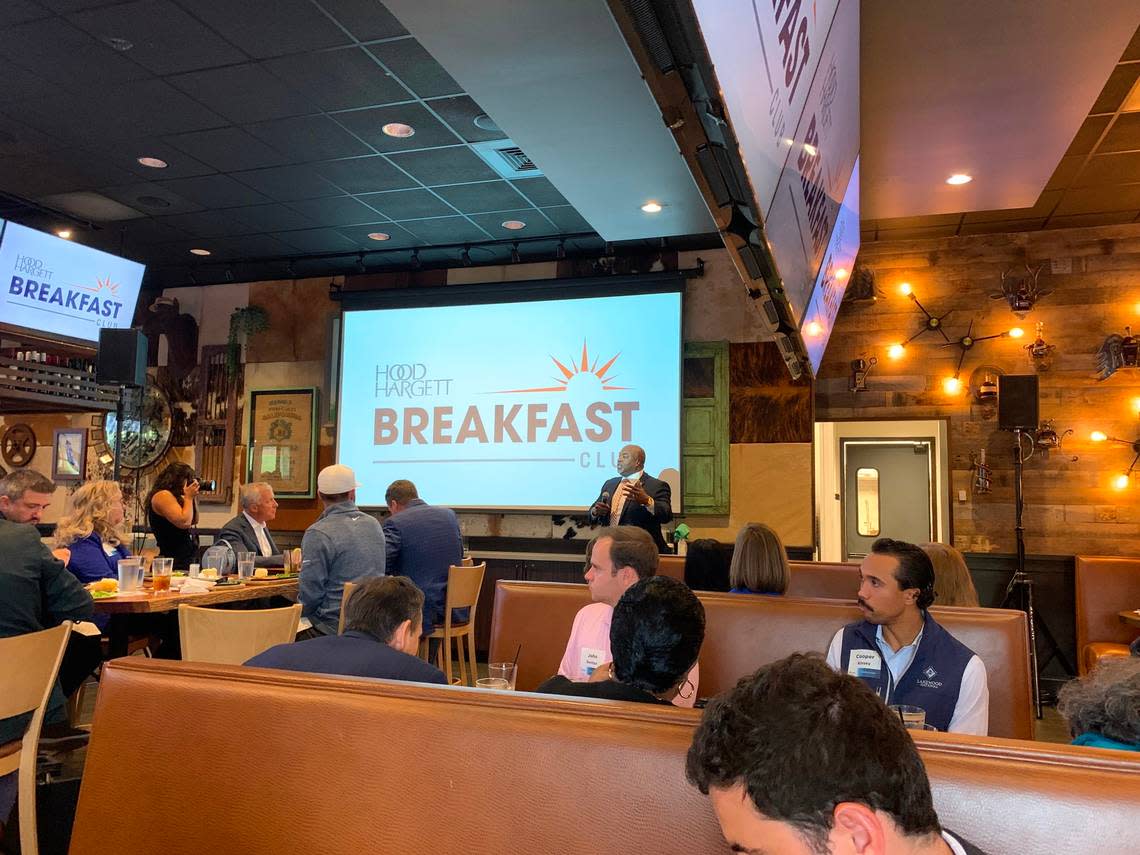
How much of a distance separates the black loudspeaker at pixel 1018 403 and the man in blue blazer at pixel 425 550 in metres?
4.40

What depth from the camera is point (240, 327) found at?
333 inches

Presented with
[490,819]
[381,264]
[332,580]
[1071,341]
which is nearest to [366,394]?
[381,264]

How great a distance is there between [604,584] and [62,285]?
5981mm

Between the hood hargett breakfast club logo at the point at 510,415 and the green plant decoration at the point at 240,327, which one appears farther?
the green plant decoration at the point at 240,327

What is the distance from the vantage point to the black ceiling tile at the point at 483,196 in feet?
20.1

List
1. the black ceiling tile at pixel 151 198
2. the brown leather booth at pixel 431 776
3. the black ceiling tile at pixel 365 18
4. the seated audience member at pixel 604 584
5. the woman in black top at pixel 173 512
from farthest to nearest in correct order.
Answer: the black ceiling tile at pixel 151 198
the woman in black top at pixel 173 512
the black ceiling tile at pixel 365 18
the seated audience member at pixel 604 584
the brown leather booth at pixel 431 776

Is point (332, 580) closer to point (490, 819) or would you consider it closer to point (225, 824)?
point (225, 824)

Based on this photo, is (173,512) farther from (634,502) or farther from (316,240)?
(634,502)

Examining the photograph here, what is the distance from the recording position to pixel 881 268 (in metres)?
7.14

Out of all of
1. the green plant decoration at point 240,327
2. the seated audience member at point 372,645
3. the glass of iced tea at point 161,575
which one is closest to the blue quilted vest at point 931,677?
the seated audience member at point 372,645

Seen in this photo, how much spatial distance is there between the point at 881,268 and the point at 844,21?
5.61 metres

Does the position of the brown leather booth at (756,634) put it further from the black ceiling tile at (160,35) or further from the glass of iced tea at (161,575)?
the black ceiling tile at (160,35)

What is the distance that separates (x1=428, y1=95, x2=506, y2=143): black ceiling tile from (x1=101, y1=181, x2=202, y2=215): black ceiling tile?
262 centimetres

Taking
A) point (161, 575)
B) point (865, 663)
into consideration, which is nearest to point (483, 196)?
point (161, 575)
